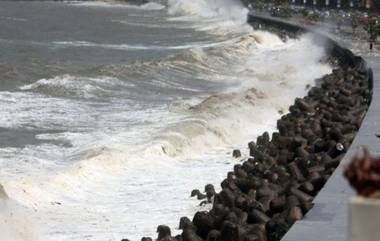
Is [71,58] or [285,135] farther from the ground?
[285,135]

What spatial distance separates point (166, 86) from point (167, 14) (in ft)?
189

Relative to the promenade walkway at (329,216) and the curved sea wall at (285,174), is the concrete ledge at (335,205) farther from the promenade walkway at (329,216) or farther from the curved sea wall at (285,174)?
the curved sea wall at (285,174)

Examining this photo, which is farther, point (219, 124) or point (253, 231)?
point (219, 124)

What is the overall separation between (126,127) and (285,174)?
260 inches

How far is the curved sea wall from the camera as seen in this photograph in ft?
29.4

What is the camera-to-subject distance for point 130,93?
24.2 meters

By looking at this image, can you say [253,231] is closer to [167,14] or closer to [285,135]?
[285,135]

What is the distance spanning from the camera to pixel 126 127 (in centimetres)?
1794

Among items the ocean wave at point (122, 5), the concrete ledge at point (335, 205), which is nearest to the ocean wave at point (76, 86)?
the concrete ledge at point (335, 205)

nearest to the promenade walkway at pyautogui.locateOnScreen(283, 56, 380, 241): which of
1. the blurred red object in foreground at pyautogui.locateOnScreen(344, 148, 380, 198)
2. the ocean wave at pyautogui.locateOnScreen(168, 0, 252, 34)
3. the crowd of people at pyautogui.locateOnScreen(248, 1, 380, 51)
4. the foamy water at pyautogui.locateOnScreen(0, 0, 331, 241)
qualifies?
the foamy water at pyautogui.locateOnScreen(0, 0, 331, 241)

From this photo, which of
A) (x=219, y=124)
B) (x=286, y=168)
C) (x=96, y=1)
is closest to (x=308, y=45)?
(x=219, y=124)

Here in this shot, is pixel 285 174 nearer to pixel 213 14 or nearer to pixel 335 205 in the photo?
pixel 335 205

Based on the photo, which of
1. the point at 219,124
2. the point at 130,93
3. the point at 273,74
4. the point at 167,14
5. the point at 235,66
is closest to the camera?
the point at 219,124

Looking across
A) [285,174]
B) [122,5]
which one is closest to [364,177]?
[285,174]
